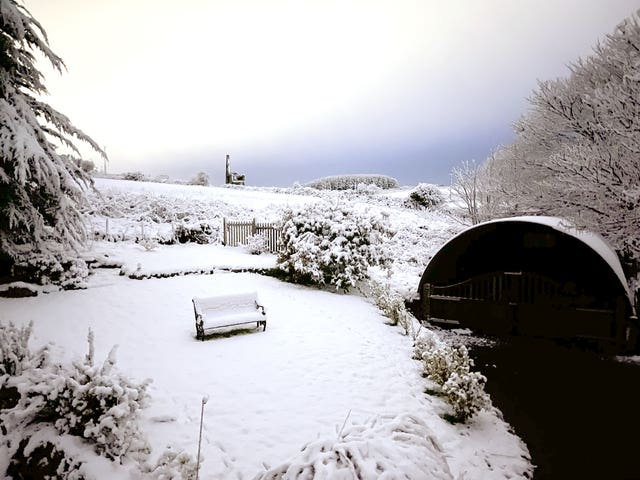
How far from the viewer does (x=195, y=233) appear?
19.4 m

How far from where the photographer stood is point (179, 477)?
3479 millimetres

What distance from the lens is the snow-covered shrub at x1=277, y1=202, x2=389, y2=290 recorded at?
1199 centimetres

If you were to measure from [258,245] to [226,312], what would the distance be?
8.73m

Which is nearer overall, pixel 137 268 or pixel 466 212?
pixel 137 268

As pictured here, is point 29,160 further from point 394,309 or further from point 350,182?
point 350,182

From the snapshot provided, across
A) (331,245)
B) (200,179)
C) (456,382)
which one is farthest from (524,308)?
(200,179)

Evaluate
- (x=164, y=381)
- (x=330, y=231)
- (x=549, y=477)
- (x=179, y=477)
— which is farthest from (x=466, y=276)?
(x=179, y=477)

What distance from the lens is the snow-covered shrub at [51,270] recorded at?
959 centimetres

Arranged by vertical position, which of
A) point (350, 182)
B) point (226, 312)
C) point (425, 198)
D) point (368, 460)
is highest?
point (350, 182)

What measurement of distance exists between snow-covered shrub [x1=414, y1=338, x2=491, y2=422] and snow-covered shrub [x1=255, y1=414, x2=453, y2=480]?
355 centimetres

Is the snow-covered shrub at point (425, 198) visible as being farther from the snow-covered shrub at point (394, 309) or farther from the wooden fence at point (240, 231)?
the snow-covered shrub at point (394, 309)

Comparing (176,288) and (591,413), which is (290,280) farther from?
(591,413)

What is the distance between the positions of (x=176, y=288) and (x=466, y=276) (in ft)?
31.8

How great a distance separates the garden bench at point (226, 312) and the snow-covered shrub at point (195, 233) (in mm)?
11872
